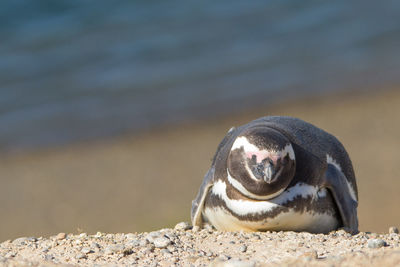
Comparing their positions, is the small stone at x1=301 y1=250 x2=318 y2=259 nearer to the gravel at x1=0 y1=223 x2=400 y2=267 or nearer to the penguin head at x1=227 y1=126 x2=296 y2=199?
the gravel at x1=0 y1=223 x2=400 y2=267

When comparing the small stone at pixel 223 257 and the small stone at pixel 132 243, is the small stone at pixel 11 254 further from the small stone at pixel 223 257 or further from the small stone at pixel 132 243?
the small stone at pixel 223 257

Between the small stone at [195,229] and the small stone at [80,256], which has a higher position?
the small stone at [195,229]

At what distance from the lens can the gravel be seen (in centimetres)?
452

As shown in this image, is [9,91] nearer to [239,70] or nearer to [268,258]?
[239,70]

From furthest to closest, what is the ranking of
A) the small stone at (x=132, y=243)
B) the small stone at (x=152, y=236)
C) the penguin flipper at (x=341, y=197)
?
the penguin flipper at (x=341, y=197)
the small stone at (x=152, y=236)
the small stone at (x=132, y=243)

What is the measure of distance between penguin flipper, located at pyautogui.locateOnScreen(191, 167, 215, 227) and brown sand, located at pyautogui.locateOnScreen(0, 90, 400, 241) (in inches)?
158

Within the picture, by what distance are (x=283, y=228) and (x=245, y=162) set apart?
1.95ft

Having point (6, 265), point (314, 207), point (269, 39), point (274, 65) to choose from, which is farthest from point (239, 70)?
point (6, 265)

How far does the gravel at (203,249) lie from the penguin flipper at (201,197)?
0.44 metres

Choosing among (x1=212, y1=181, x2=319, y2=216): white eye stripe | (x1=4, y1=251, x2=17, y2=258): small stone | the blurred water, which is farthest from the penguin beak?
the blurred water

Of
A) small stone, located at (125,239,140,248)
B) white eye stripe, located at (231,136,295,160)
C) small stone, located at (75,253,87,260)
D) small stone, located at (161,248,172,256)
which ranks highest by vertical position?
white eye stripe, located at (231,136,295,160)

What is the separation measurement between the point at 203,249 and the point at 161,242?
28 centimetres

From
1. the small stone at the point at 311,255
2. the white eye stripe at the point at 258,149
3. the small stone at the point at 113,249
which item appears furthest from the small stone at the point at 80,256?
the small stone at the point at 311,255

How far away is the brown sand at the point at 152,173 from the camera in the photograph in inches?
422
